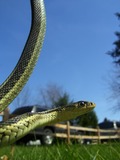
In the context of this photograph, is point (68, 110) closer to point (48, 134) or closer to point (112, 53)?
point (48, 134)

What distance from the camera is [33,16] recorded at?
4047 mm

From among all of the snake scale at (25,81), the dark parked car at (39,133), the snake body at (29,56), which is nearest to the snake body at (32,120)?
the snake scale at (25,81)

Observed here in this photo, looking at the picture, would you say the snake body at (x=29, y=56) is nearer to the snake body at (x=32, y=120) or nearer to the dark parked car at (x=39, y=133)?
the snake body at (x=32, y=120)

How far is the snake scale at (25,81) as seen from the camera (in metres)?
3.40

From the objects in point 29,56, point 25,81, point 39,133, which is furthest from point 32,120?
point 39,133

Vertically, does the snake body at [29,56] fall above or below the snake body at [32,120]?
above

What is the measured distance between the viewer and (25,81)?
3725 mm

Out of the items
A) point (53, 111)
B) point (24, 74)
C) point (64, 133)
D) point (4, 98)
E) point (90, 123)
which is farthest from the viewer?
point (90, 123)

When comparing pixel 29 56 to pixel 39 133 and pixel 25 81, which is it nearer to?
pixel 25 81

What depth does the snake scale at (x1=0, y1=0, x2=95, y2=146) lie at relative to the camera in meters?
3.40

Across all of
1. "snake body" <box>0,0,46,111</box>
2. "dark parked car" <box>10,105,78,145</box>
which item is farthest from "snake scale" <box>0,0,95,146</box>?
"dark parked car" <box>10,105,78,145</box>

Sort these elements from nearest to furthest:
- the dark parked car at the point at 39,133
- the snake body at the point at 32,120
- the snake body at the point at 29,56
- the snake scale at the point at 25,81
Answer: the snake body at the point at 32,120, the snake scale at the point at 25,81, the snake body at the point at 29,56, the dark parked car at the point at 39,133

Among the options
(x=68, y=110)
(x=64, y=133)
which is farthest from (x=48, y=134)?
(x=68, y=110)

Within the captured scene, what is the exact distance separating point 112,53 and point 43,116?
36807 mm
